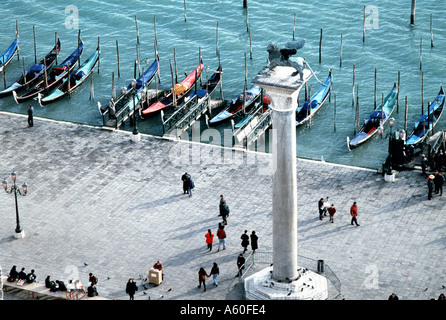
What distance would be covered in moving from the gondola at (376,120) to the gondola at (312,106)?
318 cm

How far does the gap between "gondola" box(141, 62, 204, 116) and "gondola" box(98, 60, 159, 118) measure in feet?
3.26

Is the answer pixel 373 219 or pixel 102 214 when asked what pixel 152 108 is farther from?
pixel 373 219

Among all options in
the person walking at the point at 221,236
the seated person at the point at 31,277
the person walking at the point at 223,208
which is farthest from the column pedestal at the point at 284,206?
the seated person at the point at 31,277

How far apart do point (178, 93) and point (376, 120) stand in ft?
39.3

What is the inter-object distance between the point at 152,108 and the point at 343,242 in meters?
18.5

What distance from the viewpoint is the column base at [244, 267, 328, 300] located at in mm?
40781

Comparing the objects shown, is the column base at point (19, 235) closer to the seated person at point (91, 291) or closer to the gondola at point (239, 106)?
the seated person at point (91, 291)

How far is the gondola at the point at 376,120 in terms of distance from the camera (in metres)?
57.3

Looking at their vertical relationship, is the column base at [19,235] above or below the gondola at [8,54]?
below

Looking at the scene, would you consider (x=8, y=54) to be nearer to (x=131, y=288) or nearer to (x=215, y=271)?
(x=131, y=288)

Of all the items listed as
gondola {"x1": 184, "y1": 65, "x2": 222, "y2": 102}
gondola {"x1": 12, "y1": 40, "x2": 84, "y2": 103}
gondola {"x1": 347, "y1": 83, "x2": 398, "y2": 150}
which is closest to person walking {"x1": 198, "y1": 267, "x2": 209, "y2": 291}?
gondola {"x1": 347, "y1": 83, "x2": 398, "y2": 150}

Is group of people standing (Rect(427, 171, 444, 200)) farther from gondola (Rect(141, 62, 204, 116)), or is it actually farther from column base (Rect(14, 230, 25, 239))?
column base (Rect(14, 230, 25, 239))

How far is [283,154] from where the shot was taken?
124ft
